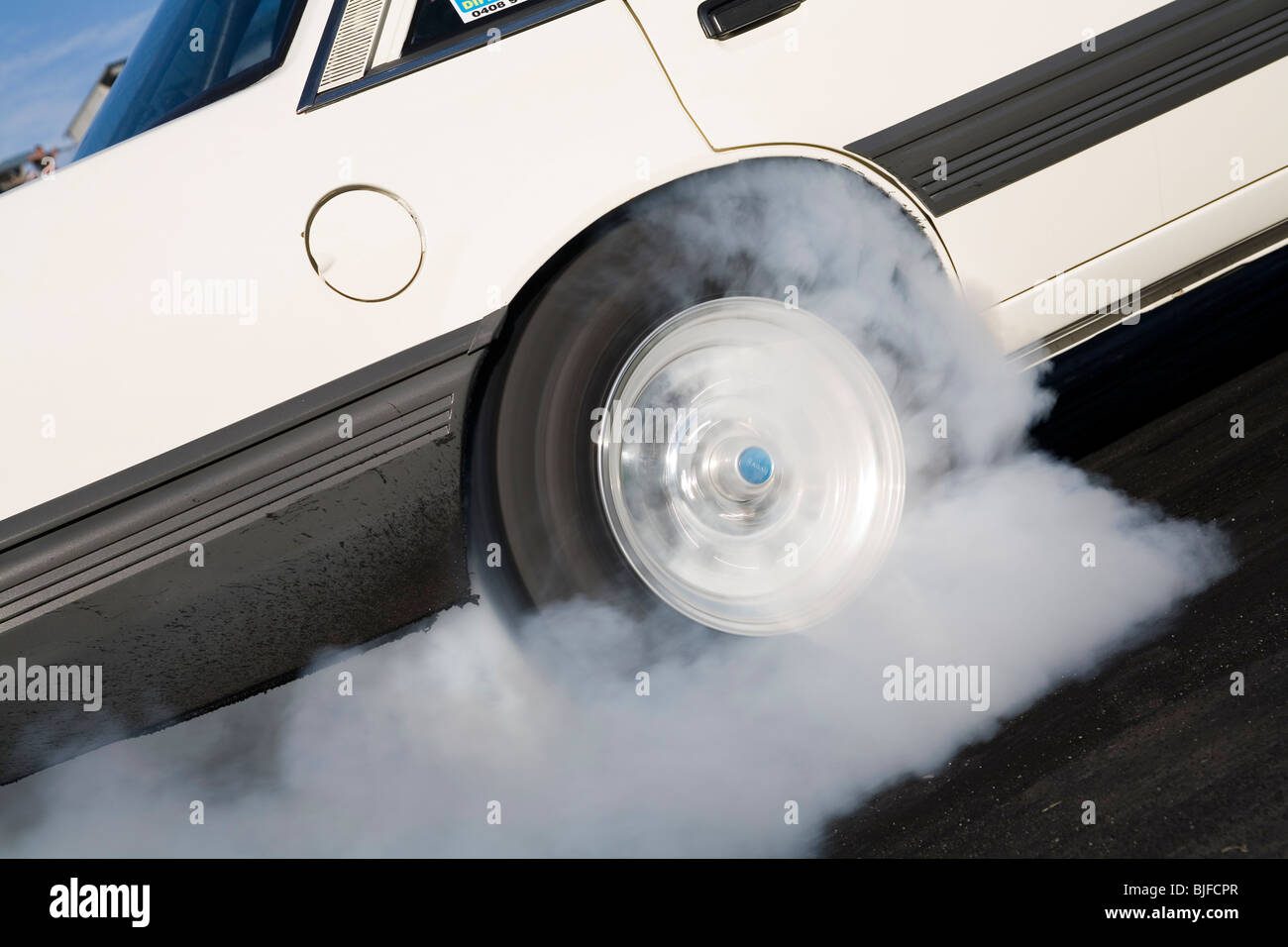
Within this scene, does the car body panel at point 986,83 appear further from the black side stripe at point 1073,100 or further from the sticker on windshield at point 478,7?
the sticker on windshield at point 478,7

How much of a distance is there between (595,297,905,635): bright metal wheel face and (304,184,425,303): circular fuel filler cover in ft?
1.69

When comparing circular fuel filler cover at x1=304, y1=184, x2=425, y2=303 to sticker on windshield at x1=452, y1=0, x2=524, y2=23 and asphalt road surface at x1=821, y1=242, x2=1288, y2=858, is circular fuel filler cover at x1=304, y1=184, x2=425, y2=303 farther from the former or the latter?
asphalt road surface at x1=821, y1=242, x2=1288, y2=858

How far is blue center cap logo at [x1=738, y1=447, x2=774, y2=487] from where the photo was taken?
7.85 ft

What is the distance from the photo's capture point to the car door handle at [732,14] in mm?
2178

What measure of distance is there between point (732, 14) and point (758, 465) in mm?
891

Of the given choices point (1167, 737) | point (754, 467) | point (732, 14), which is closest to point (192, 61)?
point (732, 14)

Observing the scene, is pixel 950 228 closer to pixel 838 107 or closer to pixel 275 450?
pixel 838 107

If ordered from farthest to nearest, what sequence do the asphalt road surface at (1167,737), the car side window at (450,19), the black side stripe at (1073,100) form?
the black side stripe at (1073,100)
the car side window at (450,19)
the asphalt road surface at (1167,737)

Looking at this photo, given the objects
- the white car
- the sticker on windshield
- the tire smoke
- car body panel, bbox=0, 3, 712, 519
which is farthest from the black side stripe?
the sticker on windshield

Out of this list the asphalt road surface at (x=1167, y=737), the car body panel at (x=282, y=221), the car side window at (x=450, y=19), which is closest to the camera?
the asphalt road surface at (x=1167, y=737)

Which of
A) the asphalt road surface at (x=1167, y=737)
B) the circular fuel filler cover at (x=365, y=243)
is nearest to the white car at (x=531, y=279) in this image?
the circular fuel filler cover at (x=365, y=243)

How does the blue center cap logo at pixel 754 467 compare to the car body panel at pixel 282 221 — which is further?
the blue center cap logo at pixel 754 467
